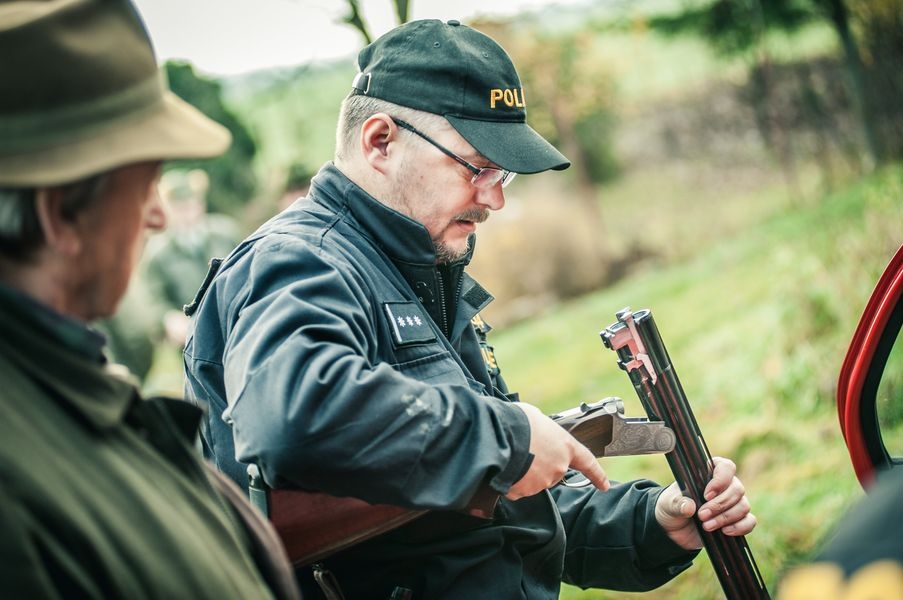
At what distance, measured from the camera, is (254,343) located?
2174mm

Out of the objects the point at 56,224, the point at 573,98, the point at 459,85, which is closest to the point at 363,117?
the point at 459,85

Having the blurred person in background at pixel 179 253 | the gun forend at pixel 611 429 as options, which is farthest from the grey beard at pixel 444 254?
the blurred person in background at pixel 179 253

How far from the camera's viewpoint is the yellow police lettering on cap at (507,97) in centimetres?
275

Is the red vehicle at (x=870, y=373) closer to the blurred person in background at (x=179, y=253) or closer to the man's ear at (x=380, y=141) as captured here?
the man's ear at (x=380, y=141)

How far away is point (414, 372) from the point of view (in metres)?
2.46

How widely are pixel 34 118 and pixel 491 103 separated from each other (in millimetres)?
1518

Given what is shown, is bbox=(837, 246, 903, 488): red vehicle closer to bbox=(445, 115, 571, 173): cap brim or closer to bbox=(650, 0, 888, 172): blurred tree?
bbox=(445, 115, 571, 173): cap brim

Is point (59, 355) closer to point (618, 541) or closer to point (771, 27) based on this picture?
point (618, 541)

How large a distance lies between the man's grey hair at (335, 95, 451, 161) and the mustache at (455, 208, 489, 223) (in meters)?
0.26

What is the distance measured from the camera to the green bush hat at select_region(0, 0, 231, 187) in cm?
Answer: 144

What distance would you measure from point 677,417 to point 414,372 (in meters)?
0.90

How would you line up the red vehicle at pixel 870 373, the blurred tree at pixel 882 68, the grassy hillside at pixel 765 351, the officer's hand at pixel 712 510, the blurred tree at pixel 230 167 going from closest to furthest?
the red vehicle at pixel 870 373, the officer's hand at pixel 712 510, the grassy hillside at pixel 765 351, the blurred tree at pixel 882 68, the blurred tree at pixel 230 167

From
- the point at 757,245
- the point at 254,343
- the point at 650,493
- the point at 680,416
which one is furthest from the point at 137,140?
the point at 757,245

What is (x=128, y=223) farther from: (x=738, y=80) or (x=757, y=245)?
(x=738, y=80)
